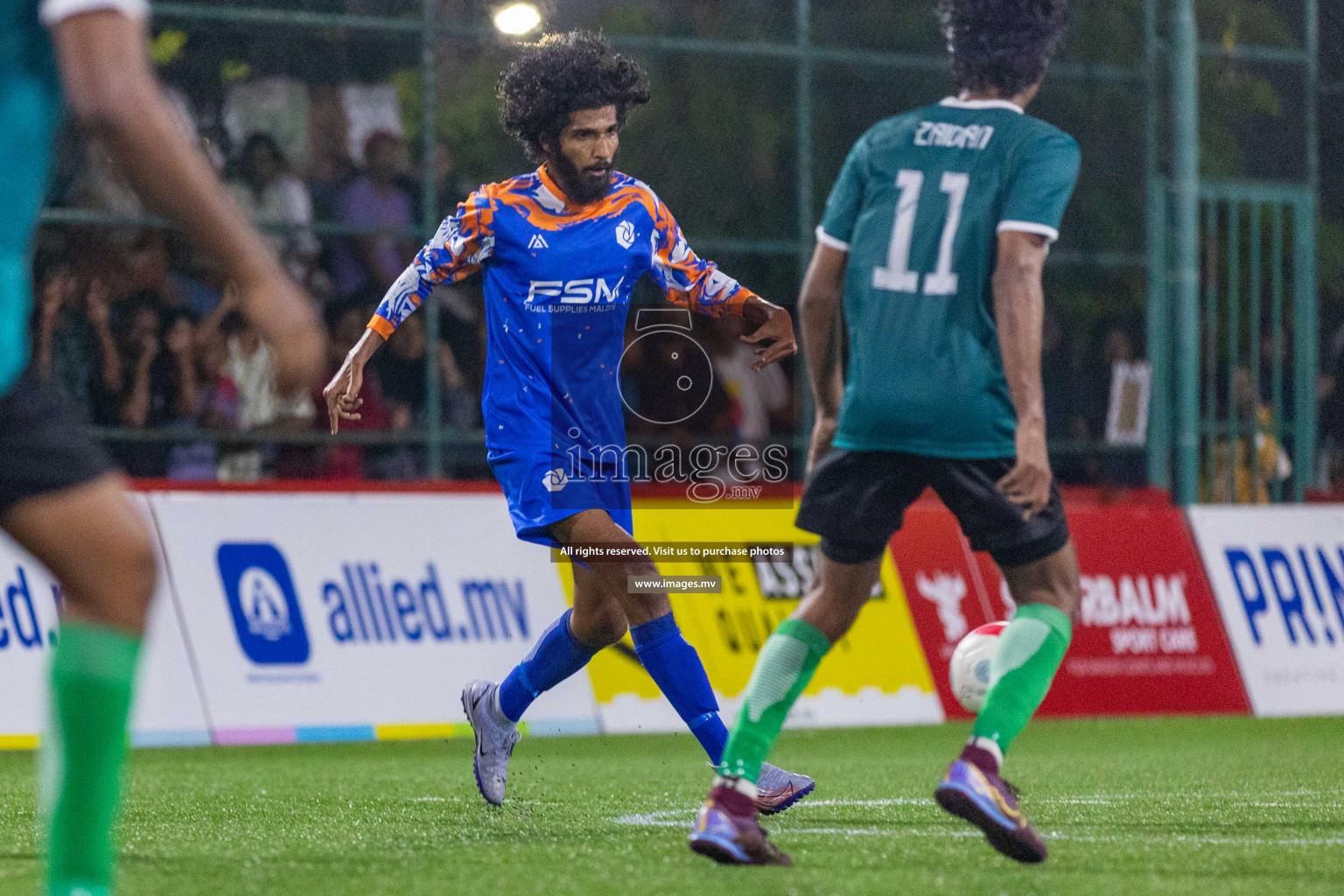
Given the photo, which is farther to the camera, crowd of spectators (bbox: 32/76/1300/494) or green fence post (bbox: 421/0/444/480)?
green fence post (bbox: 421/0/444/480)

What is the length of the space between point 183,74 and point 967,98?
7.44m

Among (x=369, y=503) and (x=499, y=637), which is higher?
(x=369, y=503)

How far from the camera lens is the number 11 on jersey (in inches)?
182

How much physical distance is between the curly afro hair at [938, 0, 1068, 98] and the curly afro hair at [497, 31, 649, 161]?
1.66 meters

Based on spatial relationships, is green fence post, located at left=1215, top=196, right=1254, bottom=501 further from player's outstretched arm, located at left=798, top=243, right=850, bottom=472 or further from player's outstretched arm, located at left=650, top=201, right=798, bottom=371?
player's outstretched arm, located at left=798, top=243, right=850, bottom=472

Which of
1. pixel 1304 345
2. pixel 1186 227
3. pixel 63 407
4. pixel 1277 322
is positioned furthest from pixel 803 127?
pixel 63 407

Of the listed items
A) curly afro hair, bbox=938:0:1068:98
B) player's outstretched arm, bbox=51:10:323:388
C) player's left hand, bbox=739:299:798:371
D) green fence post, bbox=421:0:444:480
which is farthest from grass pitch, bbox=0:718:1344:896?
green fence post, bbox=421:0:444:480

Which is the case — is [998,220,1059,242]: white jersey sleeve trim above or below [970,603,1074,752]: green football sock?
above

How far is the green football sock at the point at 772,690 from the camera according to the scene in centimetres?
455

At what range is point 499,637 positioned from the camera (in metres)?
10.1

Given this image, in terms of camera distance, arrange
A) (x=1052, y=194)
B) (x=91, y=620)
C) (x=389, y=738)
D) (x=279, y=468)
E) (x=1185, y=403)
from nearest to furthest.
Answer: (x=91, y=620) → (x=1052, y=194) → (x=389, y=738) → (x=279, y=468) → (x=1185, y=403)

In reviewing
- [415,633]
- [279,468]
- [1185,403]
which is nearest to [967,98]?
[415,633]

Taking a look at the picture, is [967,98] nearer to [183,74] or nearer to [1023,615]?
[1023,615]

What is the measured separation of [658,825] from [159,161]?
3.19 m
